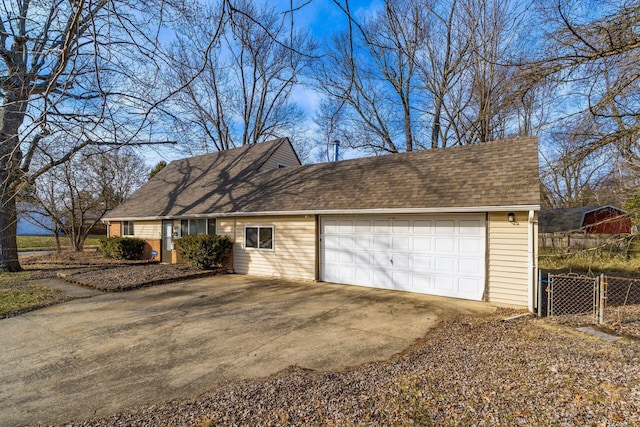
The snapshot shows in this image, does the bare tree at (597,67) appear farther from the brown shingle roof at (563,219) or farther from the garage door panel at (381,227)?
the brown shingle roof at (563,219)

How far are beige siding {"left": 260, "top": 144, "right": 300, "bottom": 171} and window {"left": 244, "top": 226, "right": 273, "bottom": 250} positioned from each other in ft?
13.5

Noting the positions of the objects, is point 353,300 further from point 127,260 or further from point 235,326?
point 127,260

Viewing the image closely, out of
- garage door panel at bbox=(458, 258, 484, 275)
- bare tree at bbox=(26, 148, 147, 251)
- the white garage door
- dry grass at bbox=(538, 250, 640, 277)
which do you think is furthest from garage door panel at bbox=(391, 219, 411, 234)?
bare tree at bbox=(26, 148, 147, 251)

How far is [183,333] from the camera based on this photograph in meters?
6.04

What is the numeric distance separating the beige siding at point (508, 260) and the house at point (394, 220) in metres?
0.02

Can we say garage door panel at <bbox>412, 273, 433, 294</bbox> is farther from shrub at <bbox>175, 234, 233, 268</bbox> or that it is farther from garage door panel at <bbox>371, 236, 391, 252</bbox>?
shrub at <bbox>175, 234, 233, 268</bbox>

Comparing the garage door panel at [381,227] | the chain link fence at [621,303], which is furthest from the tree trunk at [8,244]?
the chain link fence at [621,303]

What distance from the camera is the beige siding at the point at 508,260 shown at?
7551 mm

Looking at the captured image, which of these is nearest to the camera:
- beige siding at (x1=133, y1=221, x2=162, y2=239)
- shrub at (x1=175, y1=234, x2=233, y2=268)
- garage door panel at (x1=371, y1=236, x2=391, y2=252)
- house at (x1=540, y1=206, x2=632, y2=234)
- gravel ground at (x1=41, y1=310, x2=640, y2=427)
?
gravel ground at (x1=41, y1=310, x2=640, y2=427)

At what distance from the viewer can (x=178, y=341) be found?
5.62m

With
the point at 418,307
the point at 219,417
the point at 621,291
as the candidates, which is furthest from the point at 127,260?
the point at 621,291

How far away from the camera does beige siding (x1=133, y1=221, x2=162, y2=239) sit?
633 inches

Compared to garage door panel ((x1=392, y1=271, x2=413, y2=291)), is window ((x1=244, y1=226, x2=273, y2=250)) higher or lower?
higher

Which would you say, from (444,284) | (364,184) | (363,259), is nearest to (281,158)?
(364,184)
